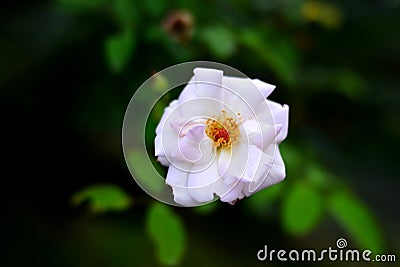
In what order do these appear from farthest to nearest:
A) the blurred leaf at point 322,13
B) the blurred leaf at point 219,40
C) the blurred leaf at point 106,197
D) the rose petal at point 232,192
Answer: the blurred leaf at point 322,13 → the blurred leaf at point 219,40 → the blurred leaf at point 106,197 → the rose petal at point 232,192

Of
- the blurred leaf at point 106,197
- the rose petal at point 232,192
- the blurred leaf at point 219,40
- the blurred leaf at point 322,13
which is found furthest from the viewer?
the blurred leaf at point 322,13

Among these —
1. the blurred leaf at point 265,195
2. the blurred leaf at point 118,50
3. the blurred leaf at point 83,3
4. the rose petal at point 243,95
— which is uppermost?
the blurred leaf at point 83,3

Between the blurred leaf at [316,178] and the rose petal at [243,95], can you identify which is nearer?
the rose petal at [243,95]

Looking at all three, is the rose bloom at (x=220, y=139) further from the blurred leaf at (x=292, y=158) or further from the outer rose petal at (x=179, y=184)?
the blurred leaf at (x=292, y=158)

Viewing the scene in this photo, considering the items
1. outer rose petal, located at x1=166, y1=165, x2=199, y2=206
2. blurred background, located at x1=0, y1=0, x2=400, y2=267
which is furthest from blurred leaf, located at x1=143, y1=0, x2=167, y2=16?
outer rose petal, located at x1=166, y1=165, x2=199, y2=206

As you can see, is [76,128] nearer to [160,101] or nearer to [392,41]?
[160,101]

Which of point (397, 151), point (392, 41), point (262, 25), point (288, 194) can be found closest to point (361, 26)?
point (392, 41)

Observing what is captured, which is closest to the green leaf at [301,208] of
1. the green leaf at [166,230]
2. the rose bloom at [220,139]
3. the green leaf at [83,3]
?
the green leaf at [166,230]
